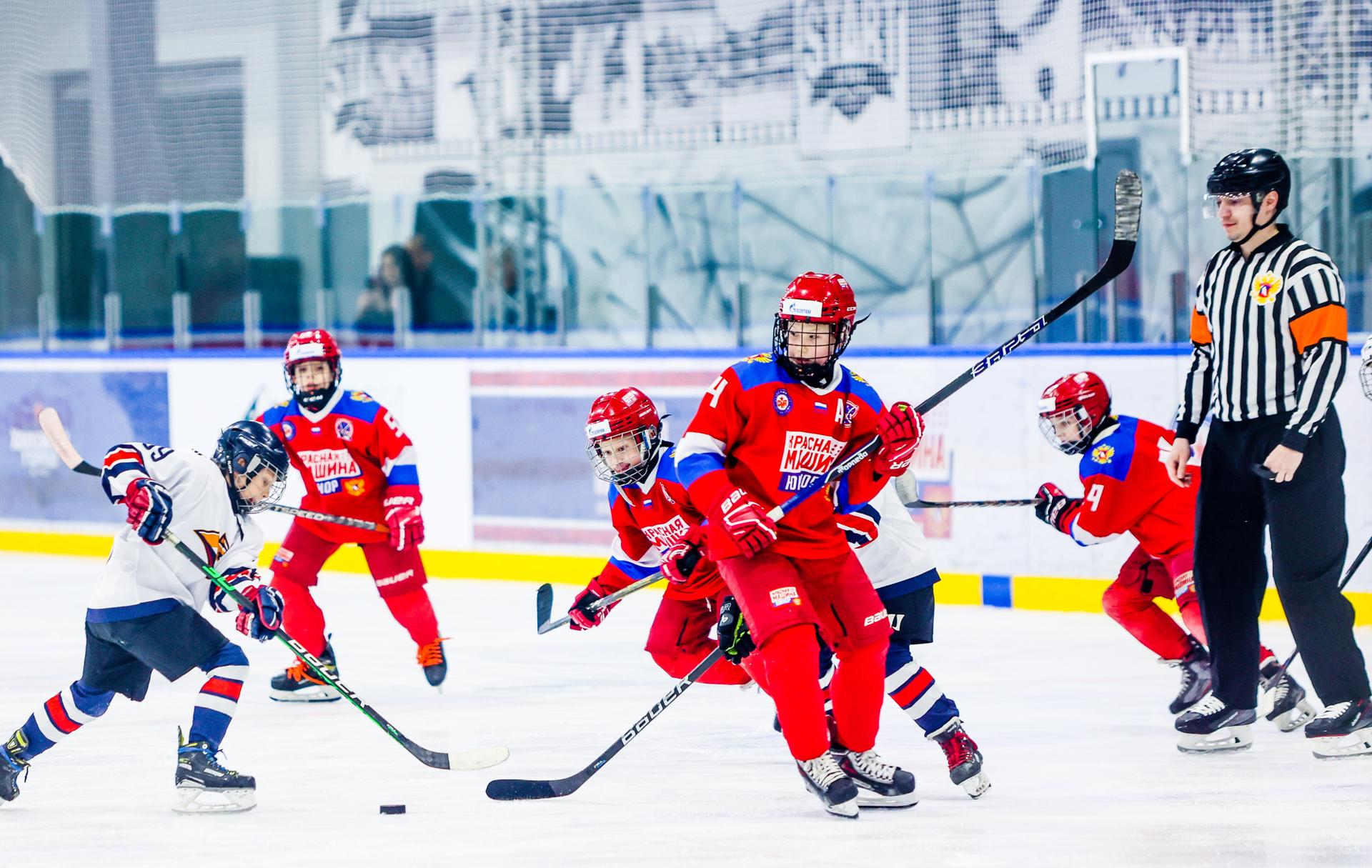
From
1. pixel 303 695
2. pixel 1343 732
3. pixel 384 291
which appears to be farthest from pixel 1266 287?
pixel 384 291

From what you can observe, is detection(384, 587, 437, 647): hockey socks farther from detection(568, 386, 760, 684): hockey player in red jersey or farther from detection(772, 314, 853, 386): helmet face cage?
detection(772, 314, 853, 386): helmet face cage

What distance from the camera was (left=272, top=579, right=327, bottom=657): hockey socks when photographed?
4570 millimetres

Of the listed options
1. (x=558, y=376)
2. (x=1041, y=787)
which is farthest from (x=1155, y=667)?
(x=558, y=376)

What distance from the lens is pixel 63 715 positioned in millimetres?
3285

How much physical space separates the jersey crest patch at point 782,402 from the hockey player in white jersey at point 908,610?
0.85 feet

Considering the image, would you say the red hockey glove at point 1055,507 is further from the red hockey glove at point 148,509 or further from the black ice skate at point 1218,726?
the red hockey glove at point 148,509

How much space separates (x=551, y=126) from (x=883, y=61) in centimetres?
185

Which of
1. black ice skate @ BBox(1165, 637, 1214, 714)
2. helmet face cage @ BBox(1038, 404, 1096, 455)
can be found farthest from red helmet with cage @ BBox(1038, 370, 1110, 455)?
black ice skate @ BBox(1165, 637, 1214, 714)

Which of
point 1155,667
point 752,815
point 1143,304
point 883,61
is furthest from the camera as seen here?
point 883,61

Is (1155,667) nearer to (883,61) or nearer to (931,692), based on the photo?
(931,692)

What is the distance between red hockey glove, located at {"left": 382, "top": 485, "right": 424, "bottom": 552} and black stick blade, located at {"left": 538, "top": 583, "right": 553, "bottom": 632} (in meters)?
0.86

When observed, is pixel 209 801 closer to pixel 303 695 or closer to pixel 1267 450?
pixel 303 695

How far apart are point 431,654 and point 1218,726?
2.05 meters

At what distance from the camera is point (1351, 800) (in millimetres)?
3236
